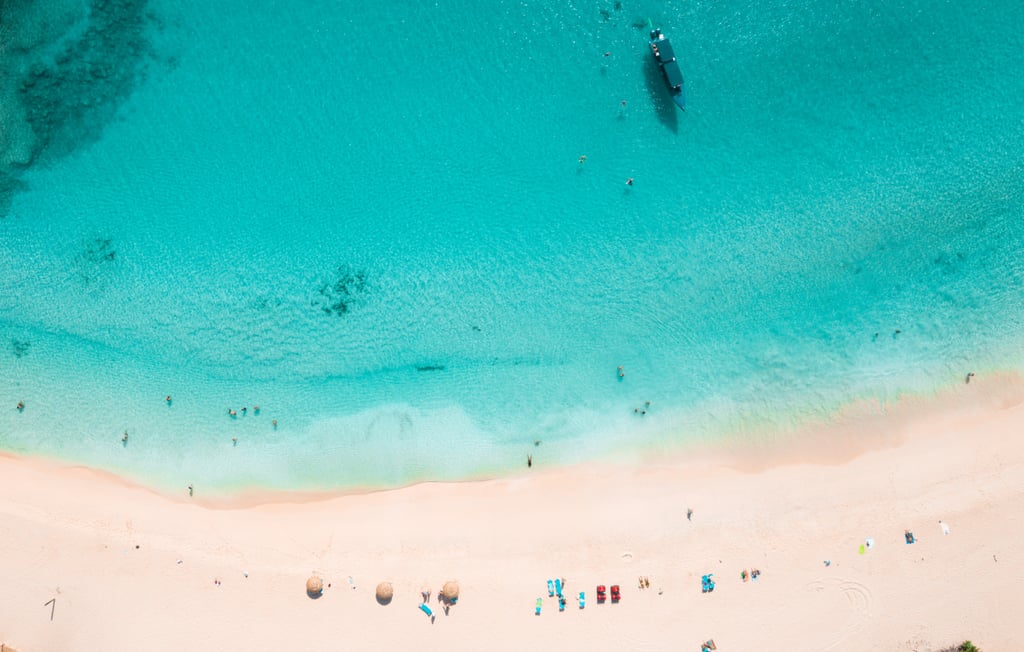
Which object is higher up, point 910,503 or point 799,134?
point 799,134

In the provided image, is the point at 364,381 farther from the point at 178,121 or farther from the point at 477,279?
the point at 178,121

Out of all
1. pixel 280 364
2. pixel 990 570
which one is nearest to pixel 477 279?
pixel 280 364

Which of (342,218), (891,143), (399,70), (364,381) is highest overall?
(399,70)

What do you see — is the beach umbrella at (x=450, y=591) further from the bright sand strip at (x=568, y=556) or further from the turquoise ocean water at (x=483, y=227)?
the turquoise ocean water at (x=483, y=227)

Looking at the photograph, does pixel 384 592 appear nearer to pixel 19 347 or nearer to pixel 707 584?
pixel 707 584

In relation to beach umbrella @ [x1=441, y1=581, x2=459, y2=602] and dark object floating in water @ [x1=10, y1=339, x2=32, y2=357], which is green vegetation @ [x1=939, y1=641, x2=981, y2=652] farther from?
dark object floating in water @ [x1=10, y1=339, x2=32, y2=357]

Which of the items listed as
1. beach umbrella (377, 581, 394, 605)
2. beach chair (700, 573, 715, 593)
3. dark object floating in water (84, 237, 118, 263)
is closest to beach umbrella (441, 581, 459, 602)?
beach umbrella (377, 581, 394, 605)
